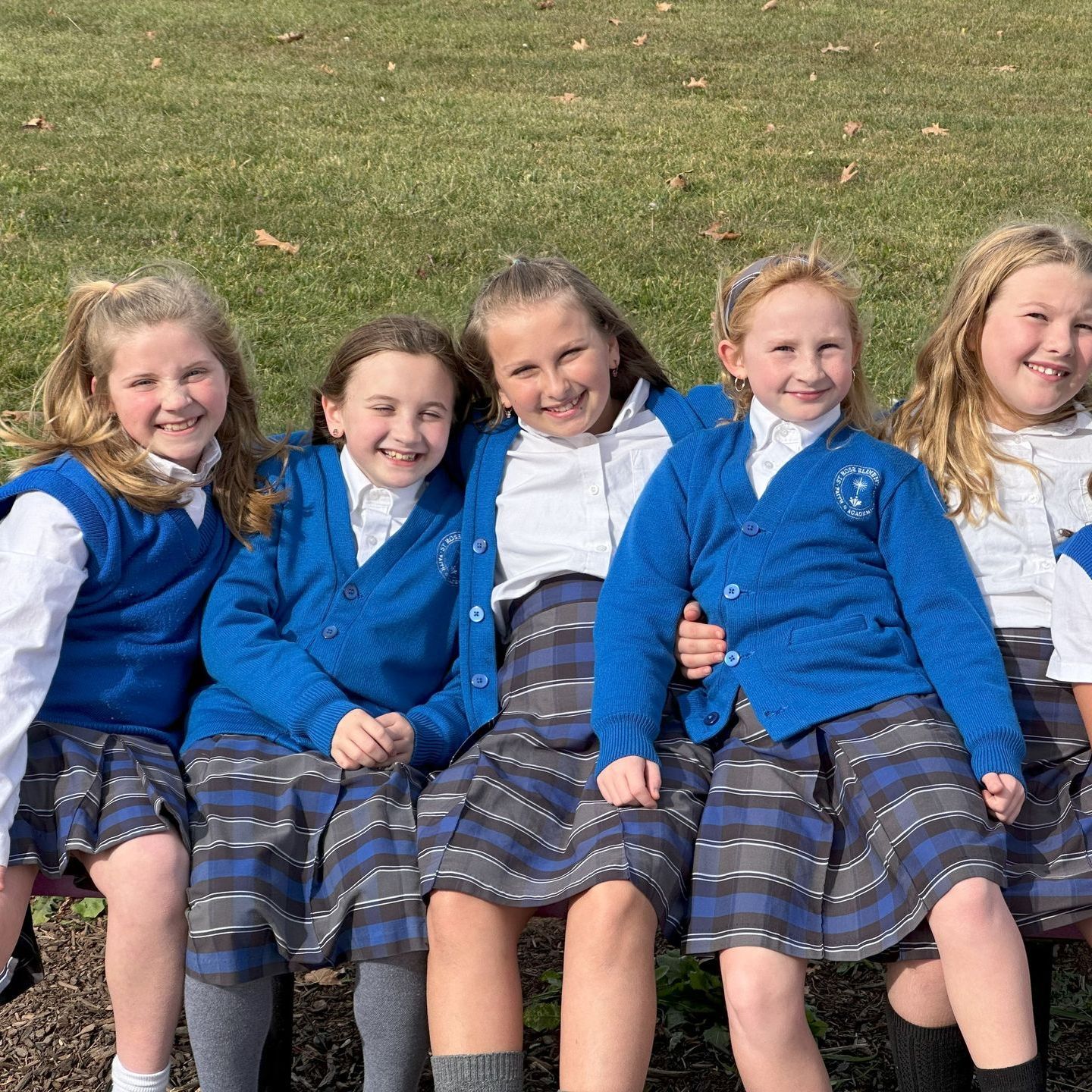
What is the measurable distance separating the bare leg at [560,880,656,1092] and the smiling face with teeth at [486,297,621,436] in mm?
1146

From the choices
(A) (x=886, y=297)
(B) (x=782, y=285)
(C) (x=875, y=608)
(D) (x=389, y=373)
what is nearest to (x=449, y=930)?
(C) (x=875, y=608)

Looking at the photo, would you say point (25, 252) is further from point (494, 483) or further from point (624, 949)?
point (624, 949)

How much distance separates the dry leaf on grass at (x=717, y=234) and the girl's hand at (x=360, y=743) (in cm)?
505

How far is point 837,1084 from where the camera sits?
304 centimetres

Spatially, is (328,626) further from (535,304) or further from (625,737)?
(535,304)

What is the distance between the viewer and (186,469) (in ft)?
9.75

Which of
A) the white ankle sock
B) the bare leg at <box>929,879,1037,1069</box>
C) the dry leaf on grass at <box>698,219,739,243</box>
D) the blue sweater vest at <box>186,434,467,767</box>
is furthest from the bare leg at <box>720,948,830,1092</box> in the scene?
the dry leaf on grass at <box>698,219,739,243</box>

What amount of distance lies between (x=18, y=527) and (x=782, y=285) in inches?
64.2

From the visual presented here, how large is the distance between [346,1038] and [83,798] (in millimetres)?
962

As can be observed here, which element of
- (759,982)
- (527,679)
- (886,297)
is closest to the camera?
(759,982)

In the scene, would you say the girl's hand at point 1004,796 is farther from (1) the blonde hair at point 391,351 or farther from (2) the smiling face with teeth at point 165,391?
(2) the smiling face with teeth at point 165,391

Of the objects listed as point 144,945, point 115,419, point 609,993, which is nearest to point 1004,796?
point 609,993

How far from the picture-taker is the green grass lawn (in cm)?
642

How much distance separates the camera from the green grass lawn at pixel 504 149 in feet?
21.1
